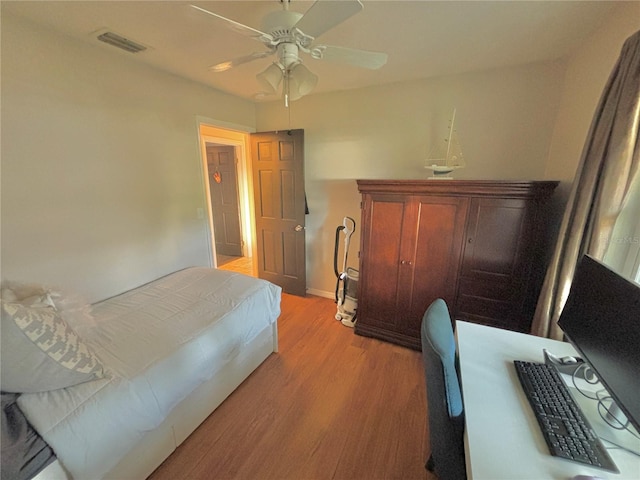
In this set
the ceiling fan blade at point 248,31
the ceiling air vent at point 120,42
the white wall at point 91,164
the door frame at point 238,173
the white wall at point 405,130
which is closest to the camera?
the ceiling fan blade at point 248,31

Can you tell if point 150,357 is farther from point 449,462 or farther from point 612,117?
point 612,117

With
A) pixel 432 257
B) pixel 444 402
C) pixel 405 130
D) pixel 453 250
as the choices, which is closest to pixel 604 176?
pixel 453 250

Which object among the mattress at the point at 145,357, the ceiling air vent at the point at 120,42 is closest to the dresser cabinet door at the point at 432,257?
the mattress at the point at 145,357

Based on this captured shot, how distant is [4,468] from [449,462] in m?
1.53

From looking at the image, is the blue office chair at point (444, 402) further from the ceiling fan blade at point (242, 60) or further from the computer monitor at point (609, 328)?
the ceiling fan blade at point (242, 60)

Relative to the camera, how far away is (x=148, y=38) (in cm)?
174

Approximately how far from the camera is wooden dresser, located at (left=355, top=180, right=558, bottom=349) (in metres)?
1.87

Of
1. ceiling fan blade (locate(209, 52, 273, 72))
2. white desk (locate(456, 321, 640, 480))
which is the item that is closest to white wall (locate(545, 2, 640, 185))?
white desk (locate(456, 321, 640, 480))

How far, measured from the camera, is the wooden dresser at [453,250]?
6.12 feet

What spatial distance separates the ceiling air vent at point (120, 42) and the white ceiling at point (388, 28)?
55mm

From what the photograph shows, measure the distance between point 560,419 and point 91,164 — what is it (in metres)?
2.98

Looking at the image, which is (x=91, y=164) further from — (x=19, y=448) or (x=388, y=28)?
(x=388, y=28)

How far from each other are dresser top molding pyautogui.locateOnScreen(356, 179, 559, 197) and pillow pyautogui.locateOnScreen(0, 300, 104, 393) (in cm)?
210

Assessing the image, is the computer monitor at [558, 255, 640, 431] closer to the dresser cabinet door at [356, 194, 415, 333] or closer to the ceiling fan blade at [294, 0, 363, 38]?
the dresser cabinet door at [356, 194, 415, 333]
